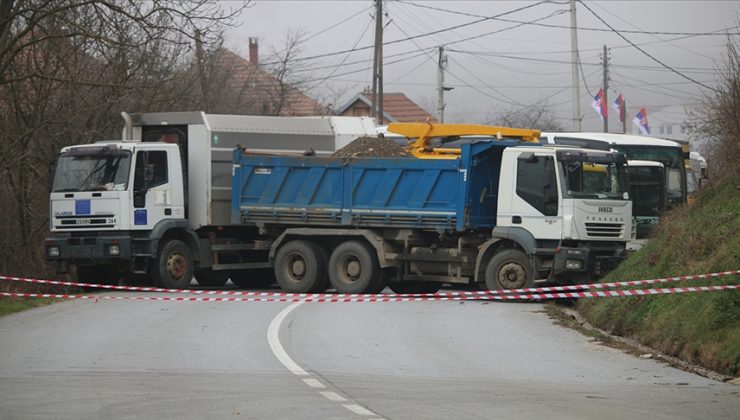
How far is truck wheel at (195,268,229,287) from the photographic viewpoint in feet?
84.5

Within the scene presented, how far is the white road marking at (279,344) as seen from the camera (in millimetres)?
11906

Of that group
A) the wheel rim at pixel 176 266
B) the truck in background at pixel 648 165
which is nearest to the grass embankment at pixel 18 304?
the wheel rim at pixel 176 266

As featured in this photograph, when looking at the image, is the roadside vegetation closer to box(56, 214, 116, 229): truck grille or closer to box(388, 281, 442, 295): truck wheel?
box(388, 281, 442, 295): truck wheel

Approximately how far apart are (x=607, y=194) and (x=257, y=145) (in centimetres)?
793

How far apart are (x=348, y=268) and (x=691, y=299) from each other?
31.2 ft


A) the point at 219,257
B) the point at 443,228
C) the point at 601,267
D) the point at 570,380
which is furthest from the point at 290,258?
the point at 570,380

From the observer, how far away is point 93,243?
22.5m

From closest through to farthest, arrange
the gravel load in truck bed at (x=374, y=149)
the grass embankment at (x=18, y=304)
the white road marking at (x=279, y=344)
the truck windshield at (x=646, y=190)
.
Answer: the white road marking at (x=279, y=344) < the grass embankment at (x=18, y=304) < the gravel load in truck bed at (x=374, y=149) < the truck windshield at (x=646, y=190)

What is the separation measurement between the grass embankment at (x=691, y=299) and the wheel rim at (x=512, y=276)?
1.65 metres

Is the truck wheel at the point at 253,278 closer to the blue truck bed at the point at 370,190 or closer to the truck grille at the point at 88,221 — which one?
the blue truck bed at the point at 370,190

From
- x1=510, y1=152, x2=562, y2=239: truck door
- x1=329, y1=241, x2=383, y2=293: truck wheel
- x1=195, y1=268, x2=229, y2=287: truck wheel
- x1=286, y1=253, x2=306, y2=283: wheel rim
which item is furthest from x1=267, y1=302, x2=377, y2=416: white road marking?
x1=195, y1=268, x2=229, y2=287: truck wheel

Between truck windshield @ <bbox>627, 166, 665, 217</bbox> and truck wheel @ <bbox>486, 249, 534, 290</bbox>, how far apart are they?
325 inches

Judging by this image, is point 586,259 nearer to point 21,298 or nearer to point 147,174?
point 147,174

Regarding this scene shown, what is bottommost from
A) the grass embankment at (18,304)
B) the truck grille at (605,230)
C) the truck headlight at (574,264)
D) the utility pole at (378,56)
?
the grass embankment at (18,304)
